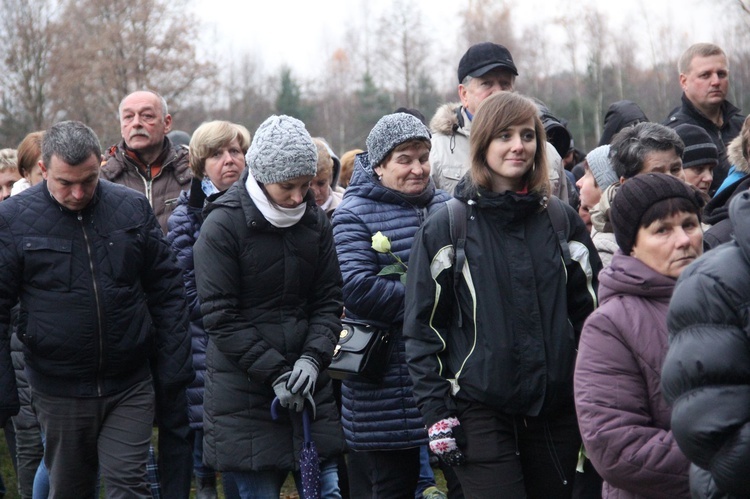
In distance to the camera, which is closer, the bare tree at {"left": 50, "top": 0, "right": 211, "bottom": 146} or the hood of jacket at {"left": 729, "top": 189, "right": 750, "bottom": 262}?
the hood of jacket at {"left": 729, "top": 189, "right": 750, "bottom": 262}

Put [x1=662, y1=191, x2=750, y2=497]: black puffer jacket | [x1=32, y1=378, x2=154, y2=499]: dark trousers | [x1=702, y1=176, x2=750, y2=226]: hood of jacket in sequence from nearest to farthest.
Answer: [x1=662, y1=191, x2=750, y2=497]: black puffer jacket < [x1=702, y1=176, x2=750, y2=226]: hood of jacket < [x1=32, y1=378, x2=154, y2=499]: dark trousers

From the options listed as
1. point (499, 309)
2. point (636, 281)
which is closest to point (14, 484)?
point (499, 309)

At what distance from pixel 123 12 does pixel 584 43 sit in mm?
26227

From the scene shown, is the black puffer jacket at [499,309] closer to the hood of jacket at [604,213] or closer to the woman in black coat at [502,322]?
the woman in black coat at [502,322]

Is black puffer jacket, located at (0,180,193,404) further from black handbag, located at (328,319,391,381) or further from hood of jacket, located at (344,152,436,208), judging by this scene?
hood of jacket, located at (344,152,436,208)

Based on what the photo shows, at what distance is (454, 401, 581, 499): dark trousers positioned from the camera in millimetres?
3930

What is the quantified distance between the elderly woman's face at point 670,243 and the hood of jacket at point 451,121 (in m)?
2.73

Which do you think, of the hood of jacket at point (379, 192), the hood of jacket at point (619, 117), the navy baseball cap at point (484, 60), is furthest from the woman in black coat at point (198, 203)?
the hood of jacket at point (619, 117)

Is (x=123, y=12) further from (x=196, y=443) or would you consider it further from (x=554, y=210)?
(x=554, y=210)

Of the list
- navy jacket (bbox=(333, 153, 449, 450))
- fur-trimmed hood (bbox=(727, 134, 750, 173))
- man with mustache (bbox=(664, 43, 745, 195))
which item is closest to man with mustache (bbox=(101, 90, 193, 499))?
navy jacket (bbox=(333, 153, 449, 450))

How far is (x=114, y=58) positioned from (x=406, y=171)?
2623cm

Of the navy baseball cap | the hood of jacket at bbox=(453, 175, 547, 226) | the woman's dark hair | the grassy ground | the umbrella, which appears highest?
the navy baseball cap

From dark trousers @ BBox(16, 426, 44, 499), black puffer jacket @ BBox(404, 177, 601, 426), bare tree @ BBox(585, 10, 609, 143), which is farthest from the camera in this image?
bare tree @ BBox(585, 10, 609, 143)

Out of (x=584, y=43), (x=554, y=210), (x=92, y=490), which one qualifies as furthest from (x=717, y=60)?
(x=584, y=43)
